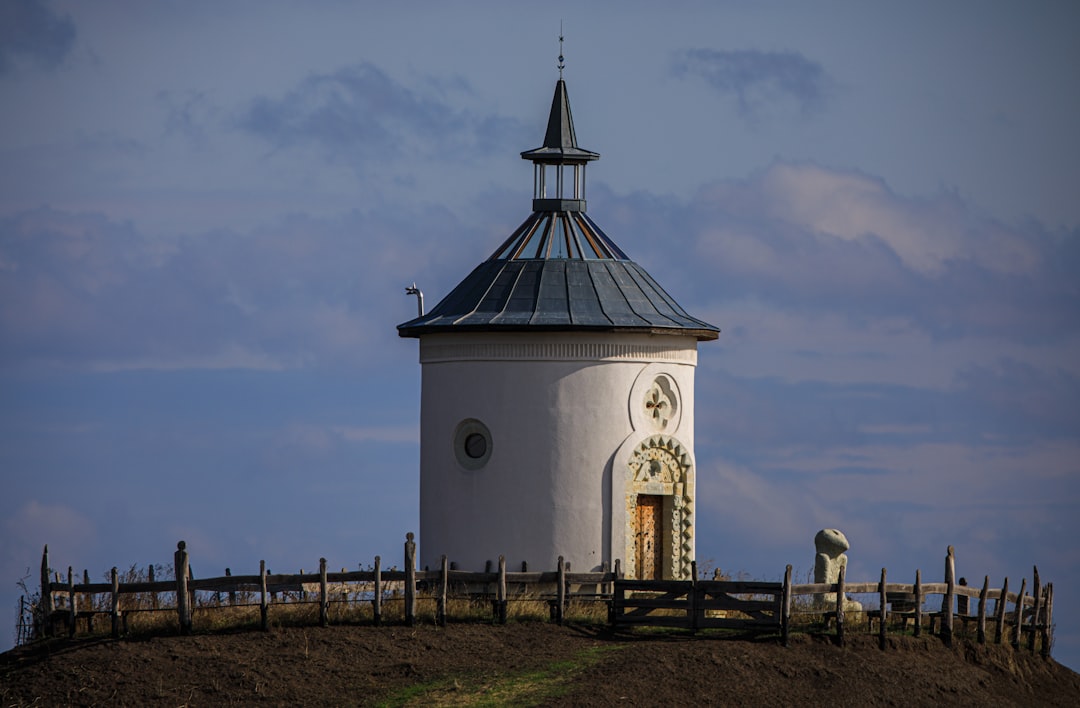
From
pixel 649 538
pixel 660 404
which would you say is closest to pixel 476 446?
pixel 660 404

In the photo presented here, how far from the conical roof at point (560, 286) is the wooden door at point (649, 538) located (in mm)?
3529

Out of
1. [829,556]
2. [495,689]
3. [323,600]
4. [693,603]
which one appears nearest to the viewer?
[495,689]

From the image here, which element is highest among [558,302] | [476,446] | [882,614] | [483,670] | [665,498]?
[558,302]

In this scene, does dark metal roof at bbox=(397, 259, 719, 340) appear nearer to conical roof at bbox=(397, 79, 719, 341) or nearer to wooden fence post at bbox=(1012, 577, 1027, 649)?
conical roof at bbox=(397, 79, 719, 341)

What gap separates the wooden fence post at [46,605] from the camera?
3512cm

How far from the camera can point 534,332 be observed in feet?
122

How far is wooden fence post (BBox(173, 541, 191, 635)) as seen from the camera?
33.3 metres

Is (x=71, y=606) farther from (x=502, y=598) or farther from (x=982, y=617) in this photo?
(x=982, y=617)

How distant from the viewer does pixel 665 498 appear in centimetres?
3847

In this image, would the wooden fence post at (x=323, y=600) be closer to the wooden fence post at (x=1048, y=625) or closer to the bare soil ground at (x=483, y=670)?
the bare soil ground at (x=483, y=670)

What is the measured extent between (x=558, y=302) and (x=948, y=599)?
31.6 feet

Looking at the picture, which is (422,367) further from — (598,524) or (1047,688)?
(1047,688)

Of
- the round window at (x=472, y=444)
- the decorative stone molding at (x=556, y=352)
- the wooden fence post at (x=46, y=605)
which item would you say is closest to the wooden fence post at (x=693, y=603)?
the decorative stone molding at (x=556, y=352)

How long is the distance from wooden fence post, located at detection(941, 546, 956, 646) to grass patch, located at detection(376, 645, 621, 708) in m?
7.68
